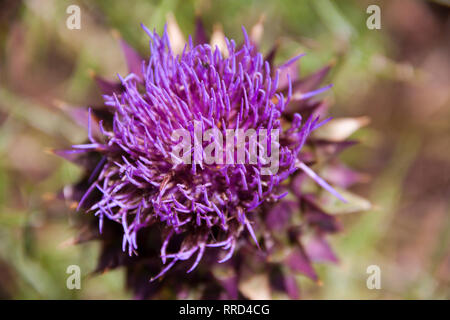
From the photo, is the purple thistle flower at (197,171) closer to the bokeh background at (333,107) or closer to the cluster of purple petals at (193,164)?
the cluster of purple petals at (193,164)

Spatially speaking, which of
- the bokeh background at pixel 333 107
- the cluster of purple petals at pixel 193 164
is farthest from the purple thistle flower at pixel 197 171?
the bokeh background at pixel 333 107

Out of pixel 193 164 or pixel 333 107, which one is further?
pixel 333 107

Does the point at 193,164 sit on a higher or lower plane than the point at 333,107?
lower

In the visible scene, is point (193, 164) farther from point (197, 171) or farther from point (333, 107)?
point (333, 107)

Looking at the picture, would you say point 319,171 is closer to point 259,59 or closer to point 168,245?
point 259,59

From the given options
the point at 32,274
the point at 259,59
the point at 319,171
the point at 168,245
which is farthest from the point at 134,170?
the point at 32,274

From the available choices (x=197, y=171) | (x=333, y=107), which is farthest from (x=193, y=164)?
(x=333, y=107)

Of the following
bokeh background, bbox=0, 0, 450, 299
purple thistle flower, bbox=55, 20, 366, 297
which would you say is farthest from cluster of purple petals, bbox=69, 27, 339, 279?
bokeh background, bbox=0, 0, 450, 299
